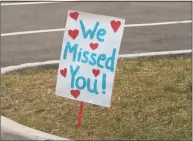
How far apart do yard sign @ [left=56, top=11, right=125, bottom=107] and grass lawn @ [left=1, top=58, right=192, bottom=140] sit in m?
0.39

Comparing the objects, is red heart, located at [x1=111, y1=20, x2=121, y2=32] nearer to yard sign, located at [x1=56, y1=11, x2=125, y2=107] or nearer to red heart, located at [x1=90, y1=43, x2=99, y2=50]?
yard sign, located at [x1=56, y1=11, x2=125, y2=107]

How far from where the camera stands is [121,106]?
5.86 meters

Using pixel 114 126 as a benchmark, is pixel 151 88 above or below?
above

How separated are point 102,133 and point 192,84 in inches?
68.8

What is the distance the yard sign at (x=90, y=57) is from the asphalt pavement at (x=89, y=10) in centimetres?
242

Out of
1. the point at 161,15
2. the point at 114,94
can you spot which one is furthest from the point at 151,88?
the point at 161,15

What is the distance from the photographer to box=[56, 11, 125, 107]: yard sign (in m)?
5.12

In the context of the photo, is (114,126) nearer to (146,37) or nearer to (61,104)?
(61,104)

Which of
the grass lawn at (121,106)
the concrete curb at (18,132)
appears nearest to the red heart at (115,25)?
the grass lawn at (121,106)

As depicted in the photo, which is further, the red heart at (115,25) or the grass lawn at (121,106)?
the grass lawn at (121,106)

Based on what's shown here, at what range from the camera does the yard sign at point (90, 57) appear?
512 cm

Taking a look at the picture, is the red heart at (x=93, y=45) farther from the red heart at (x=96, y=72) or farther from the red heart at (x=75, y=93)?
the red heart at (x=75, y=93)

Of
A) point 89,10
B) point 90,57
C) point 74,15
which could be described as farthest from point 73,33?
point 89,10

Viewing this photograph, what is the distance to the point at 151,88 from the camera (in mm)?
6336
